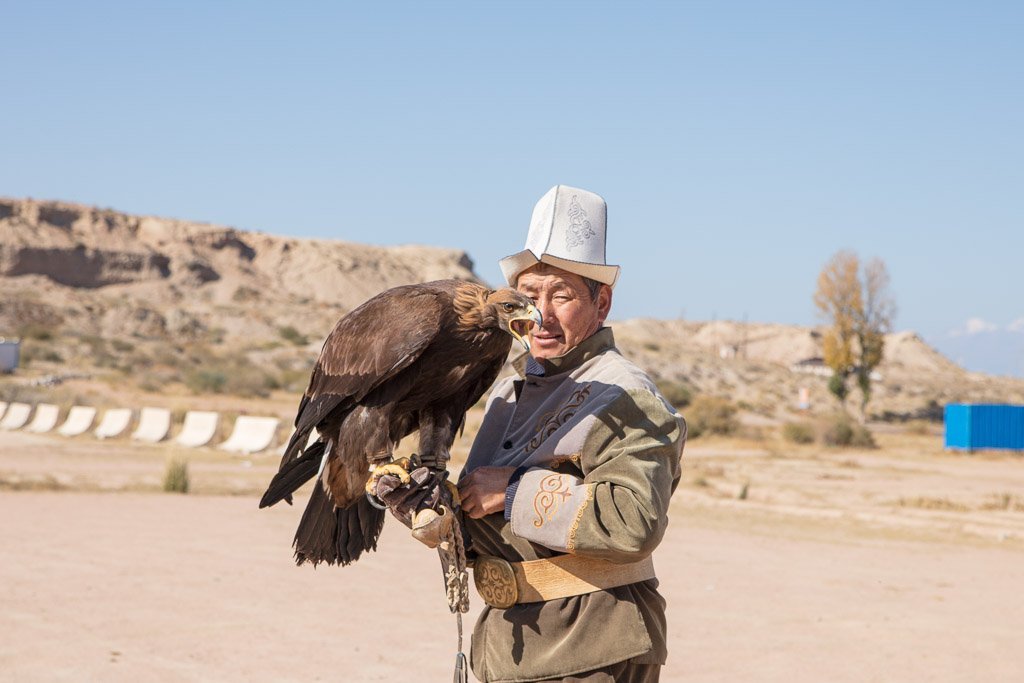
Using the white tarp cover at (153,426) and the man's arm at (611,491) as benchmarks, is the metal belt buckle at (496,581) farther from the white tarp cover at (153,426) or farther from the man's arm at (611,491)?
the white tarp cover at (153,426)

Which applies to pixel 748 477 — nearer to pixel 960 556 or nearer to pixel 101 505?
pixel 960 556

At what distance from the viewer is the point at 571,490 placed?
2635 millimetres

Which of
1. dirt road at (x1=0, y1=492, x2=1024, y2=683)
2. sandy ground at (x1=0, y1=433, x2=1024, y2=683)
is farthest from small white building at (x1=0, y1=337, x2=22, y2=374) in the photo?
dirt road at (x1=0, y1=492, x2=1024, y2=683)

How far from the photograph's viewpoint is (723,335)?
109 m

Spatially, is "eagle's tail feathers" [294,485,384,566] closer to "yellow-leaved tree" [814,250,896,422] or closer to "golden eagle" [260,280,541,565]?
"golden eagle" [260,280,541,565]

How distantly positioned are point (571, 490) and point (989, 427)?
1332 inches

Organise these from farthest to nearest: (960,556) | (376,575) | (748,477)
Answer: (748,477), (960,556), (376,575)

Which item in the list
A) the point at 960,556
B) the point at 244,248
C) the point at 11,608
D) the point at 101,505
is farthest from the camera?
the point at 244,248

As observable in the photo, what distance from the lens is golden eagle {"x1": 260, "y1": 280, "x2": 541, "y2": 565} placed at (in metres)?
2.95

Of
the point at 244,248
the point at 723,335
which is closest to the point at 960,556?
the point at 244,248

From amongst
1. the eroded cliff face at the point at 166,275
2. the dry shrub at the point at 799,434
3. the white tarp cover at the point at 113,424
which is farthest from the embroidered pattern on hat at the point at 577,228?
the eroded cliff face at the point at 166,275

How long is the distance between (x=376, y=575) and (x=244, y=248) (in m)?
81.5

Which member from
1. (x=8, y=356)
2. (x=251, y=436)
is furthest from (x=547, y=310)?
(x=8, y=356)

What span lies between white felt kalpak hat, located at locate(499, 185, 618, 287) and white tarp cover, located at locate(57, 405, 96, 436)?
989 inches
